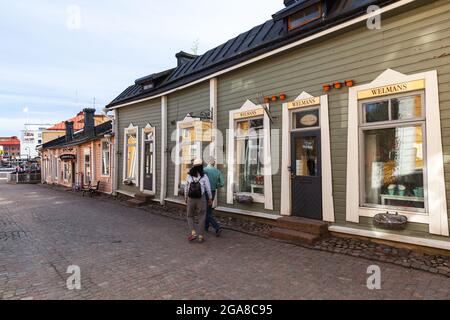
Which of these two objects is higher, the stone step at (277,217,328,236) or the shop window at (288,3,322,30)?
the shop window at (288,3,322,30)

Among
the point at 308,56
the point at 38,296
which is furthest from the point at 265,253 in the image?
the point at 308,56

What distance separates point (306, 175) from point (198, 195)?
2.59 metres

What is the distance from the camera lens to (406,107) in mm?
5668

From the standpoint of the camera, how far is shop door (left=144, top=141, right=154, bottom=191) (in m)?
12.9

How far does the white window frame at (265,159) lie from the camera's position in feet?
25.9

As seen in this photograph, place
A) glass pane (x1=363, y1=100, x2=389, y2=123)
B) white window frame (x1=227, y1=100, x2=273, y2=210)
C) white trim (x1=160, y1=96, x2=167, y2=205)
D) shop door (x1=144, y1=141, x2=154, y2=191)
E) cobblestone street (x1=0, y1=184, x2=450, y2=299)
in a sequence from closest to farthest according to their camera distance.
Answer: cobblestone street (x1=0, y1=184, x2=450, y2=299), glass pane (x1=363, y1=100, x2=389, y2=123), white window frame (x1=227, y1=100, x2=273, y2=210), white trim (x1=160, y1=96, x2=167, y2=205), shop door (x1=144, y1=141, x2=154, y2=191)

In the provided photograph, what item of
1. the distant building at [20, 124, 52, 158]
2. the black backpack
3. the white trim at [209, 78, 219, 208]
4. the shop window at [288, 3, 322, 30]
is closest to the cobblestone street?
the black backpack

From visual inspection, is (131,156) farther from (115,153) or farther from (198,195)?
(198,195)

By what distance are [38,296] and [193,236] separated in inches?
127

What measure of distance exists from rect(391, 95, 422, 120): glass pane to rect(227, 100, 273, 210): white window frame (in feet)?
9.80

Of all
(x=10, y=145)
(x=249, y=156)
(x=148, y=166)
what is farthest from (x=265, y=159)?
(x=10, y=145)

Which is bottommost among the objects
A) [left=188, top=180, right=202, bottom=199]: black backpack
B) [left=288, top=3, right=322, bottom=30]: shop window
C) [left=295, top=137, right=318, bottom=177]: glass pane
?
[left=188, top=180, right=202, bottom=199]: black backpack

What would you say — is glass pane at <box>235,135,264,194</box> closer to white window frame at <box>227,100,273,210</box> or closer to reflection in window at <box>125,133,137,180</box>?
white window frame at <box>227,100,273,210</box>

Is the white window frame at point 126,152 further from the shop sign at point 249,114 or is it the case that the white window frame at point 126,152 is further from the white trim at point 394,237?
the white trim at point 394,237
